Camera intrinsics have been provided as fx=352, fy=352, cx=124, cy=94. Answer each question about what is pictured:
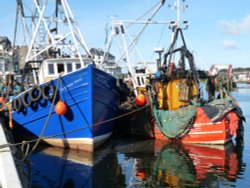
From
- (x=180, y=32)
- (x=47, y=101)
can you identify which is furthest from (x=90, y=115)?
(x=180, y=32)

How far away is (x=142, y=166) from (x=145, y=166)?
90 millimetres

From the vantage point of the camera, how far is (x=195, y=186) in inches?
340

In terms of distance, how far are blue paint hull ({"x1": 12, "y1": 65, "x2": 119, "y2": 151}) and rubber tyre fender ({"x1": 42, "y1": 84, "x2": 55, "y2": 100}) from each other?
6.8 inches

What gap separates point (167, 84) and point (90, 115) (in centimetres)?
466

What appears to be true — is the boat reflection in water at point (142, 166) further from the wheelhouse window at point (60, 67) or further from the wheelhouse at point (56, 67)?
the wheelhouse window at point (60, 67)

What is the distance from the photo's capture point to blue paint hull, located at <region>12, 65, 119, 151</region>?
11461 millimetres

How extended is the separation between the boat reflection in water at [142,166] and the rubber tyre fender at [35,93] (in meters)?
1.91

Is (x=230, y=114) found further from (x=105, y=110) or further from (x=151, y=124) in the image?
(x=105, y=110)

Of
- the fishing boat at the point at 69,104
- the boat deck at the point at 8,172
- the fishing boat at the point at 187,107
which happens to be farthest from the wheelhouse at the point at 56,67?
the boat deck at the point at 8,172

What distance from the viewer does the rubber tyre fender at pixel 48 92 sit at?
1172 cm

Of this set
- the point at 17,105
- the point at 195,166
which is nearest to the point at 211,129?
the point at 195,166

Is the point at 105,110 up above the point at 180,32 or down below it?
below

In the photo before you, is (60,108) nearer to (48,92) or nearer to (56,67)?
(48,92)

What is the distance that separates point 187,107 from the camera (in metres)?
13.5
